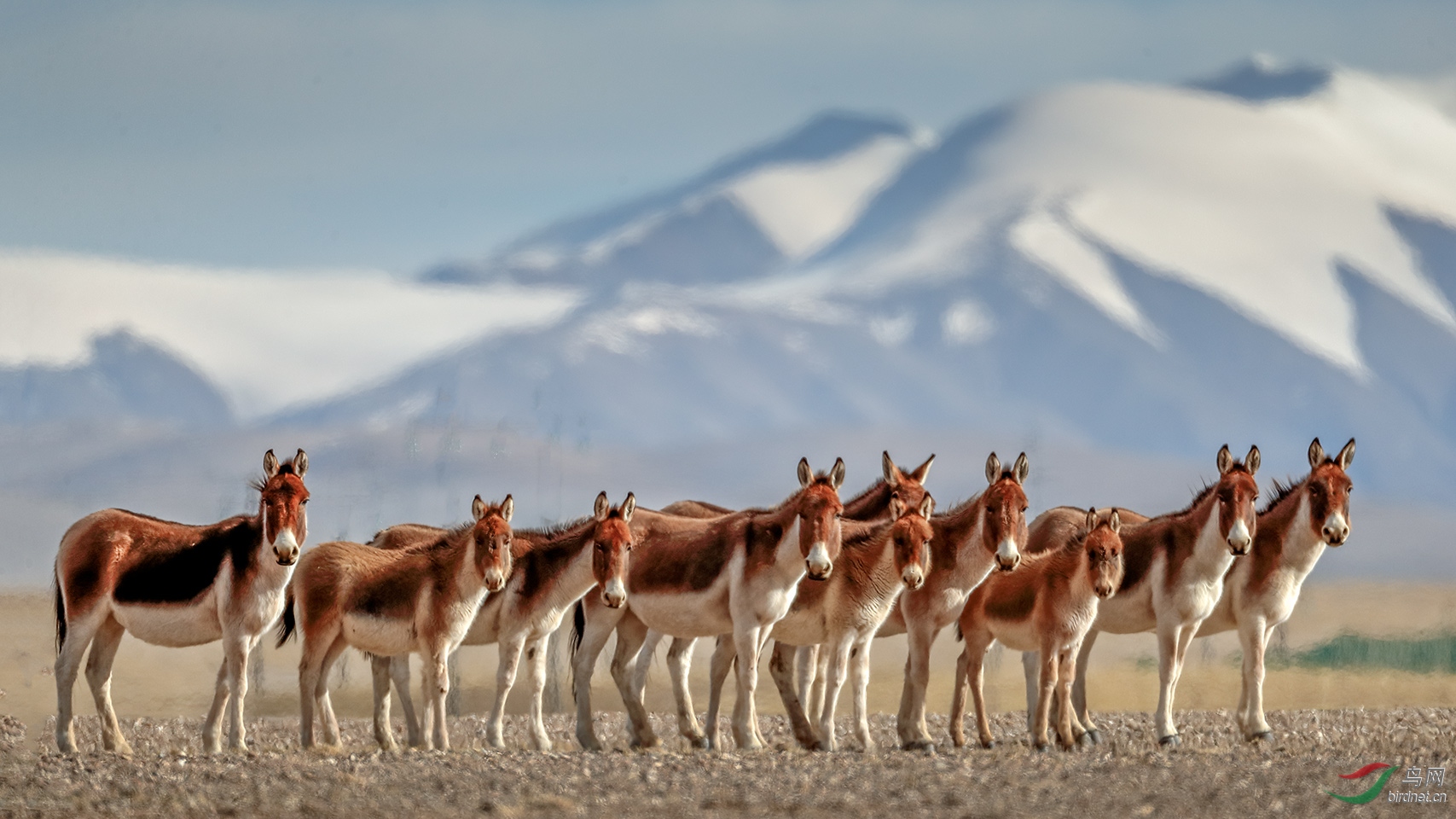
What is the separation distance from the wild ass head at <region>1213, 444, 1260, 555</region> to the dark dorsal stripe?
11.1 meters

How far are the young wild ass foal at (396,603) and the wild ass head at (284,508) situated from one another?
0.63 meters

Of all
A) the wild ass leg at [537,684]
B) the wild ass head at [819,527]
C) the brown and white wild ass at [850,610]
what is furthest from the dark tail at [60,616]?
the wild ass head at [819,527]

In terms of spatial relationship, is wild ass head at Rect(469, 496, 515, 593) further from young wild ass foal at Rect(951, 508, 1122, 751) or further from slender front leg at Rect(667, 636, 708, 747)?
young wild ass foal at Rect(951, 508, 1122, 751)

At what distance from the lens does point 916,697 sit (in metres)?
20.0

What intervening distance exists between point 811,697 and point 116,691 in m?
12.8

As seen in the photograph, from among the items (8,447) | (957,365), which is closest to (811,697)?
(8,447)

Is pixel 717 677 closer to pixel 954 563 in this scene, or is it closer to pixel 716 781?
pixel 954 563

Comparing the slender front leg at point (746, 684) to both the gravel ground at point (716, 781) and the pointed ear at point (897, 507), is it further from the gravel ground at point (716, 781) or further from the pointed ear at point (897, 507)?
the pointed ear at point (897, 507)

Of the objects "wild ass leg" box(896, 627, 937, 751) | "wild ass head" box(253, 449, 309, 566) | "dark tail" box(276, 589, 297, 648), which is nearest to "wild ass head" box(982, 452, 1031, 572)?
"wild ass leg" box(896, 627, 937, 751)

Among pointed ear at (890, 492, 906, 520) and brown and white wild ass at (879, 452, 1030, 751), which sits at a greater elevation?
pointed ear at (890, 492, 906, 520)

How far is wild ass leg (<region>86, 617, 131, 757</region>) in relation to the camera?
802 inches

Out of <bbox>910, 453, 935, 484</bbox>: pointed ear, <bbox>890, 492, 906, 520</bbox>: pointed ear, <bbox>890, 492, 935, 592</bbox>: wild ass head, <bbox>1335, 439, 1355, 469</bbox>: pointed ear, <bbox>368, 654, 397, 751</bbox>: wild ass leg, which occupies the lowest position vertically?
<bbox>368, 654, 397, 751</bbox>: wild ass leg

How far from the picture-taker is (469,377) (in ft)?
454

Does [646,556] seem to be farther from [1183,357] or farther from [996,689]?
[1183,357]
